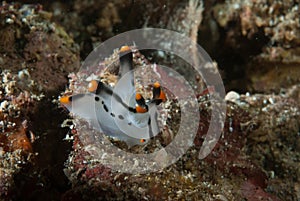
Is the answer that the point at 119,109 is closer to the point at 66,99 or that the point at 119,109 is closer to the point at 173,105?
the point at 66,99

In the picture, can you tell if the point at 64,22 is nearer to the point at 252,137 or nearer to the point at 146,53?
the point at 146,53

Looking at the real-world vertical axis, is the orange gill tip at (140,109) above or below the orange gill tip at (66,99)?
below

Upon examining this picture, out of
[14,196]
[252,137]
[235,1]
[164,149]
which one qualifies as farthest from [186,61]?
[14,196]

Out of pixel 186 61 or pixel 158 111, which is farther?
pixel 186 61

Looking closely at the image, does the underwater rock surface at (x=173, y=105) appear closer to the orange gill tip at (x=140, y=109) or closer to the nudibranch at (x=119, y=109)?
the nudibranch at (x=119, y=109)

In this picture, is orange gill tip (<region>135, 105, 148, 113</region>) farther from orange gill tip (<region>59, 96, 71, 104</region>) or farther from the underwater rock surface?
orange gill tip (<region>59, 96, 71, 104</region>)

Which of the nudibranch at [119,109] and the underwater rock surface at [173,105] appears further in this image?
the underwater rock surface at [173,105]

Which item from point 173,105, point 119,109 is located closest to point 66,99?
point 119,109

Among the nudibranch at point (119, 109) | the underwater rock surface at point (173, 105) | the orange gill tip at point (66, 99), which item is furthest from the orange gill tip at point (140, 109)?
the orange gill tip at point (66, 99)

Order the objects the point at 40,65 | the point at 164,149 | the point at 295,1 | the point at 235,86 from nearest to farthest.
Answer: the point at 164,149
the point at 40,65
the point at 295,1
the point at 235,86
